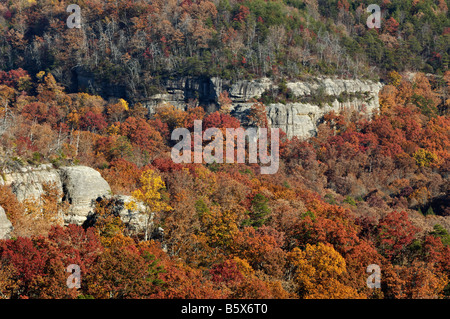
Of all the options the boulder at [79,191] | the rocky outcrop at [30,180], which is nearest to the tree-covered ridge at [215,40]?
the boulder at [79,191]

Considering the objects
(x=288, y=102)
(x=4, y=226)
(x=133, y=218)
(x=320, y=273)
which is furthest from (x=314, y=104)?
(x=4, y=226)

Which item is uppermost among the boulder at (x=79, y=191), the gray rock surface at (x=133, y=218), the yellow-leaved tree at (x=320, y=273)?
the boulder at (x=79, y=191)

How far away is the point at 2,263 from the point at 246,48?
217 ft

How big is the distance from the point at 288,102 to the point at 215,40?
61.5 feet

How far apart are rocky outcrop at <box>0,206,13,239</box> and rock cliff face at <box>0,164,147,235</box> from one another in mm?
4011

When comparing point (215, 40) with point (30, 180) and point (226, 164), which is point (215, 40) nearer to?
point (226, 164)

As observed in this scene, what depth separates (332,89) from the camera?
3317 inches

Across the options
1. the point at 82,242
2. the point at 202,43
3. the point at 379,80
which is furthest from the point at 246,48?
the point at 82,242

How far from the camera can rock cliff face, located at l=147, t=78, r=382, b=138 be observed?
77.9m

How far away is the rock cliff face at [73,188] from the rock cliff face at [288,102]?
41602mm

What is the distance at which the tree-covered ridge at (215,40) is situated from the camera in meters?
84.4

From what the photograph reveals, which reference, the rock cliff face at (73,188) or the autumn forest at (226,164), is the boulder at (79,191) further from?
the autumn forest at (226,164)

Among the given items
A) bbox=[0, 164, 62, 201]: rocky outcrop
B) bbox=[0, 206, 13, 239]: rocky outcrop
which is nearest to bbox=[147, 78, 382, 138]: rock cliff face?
bbox=[0, 164, 62, 201]: rocky outcrop

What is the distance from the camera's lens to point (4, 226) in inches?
1190
